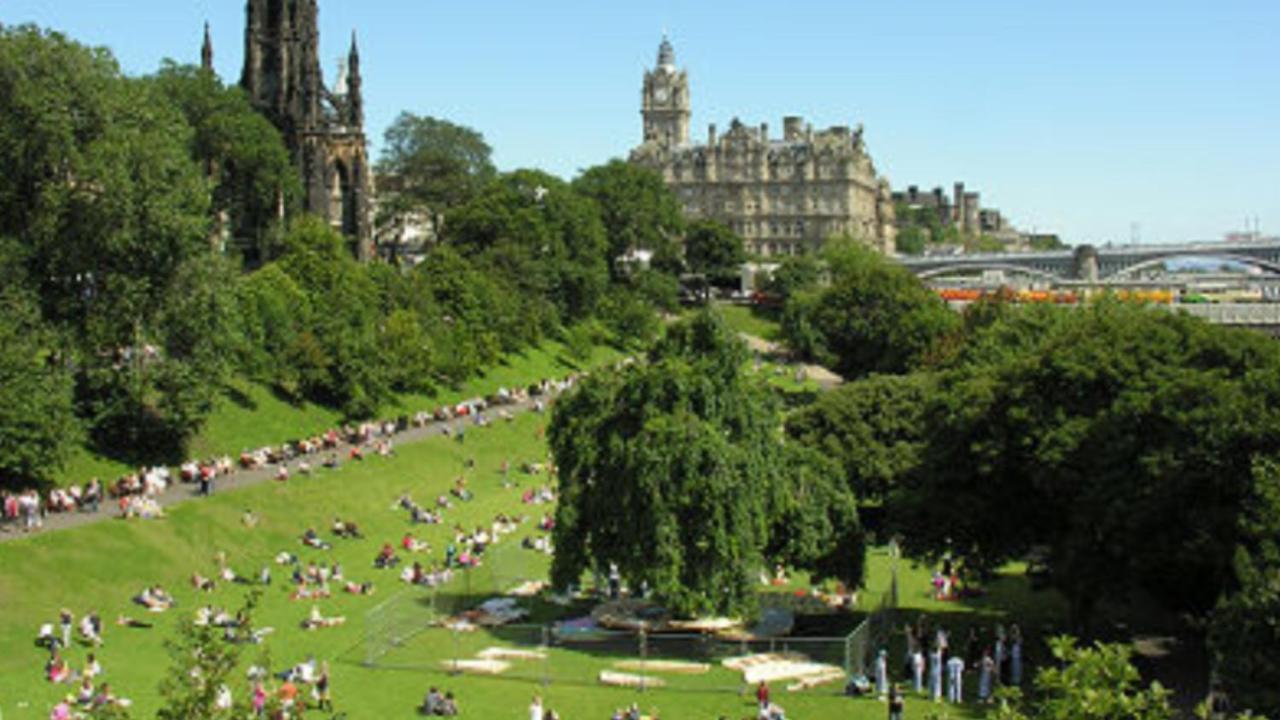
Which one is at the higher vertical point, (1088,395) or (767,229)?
(767,229)

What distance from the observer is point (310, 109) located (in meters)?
97.9

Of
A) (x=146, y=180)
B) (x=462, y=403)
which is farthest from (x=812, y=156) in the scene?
(x=146, y=180)

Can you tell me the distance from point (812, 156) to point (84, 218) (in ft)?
419

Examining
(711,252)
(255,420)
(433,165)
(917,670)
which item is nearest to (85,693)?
(917,670)

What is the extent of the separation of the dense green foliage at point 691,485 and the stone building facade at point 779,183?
132051 mm

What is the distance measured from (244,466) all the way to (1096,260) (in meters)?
126

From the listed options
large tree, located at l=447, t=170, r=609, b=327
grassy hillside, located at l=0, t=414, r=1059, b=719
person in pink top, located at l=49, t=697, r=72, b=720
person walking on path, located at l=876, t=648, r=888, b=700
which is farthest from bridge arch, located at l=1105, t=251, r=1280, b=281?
person in pink top, located at l=49, t=697, r=72, b=720

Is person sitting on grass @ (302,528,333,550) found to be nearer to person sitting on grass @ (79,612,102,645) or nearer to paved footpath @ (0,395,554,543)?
paved footpath @ (0,395,554,543)

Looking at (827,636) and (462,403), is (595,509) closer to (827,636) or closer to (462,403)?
(827,636)

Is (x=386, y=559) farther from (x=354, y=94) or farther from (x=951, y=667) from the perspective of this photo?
(x=354, y=94)

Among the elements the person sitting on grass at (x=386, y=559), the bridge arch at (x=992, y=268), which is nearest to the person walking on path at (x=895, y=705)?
the person sitting on grass at (x=386, y=559)

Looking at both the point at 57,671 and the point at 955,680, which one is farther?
the point at 57,671

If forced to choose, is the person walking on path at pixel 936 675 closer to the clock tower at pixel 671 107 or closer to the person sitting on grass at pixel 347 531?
the person sitting on grass at pixel 347 531

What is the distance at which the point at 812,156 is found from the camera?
561 feet
